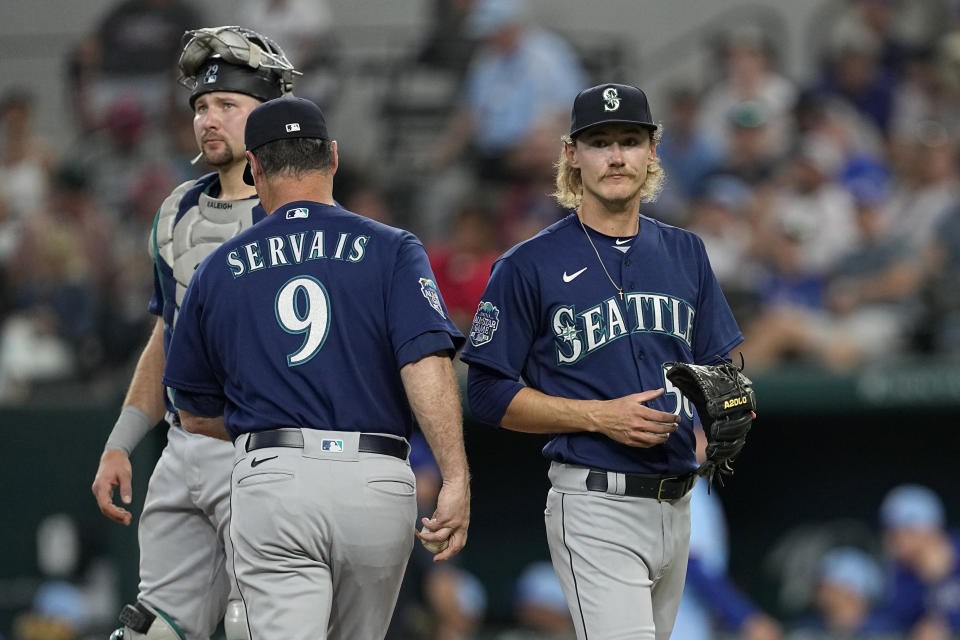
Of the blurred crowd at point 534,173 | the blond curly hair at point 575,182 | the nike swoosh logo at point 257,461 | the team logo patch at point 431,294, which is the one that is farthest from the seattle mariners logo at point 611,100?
the blurred crowd at point 534,173

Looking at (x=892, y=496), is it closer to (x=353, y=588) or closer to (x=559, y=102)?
(x=559, y=102)

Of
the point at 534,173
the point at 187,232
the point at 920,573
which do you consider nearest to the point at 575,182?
the point at 187,232

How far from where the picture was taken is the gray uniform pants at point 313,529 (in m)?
3.61

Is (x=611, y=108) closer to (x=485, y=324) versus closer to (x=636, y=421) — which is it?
(x=485, y=324)

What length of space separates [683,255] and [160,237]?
1.60 m

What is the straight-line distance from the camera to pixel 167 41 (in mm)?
11758

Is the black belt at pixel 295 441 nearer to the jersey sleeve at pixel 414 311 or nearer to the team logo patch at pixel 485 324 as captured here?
the jersey sleeve at pixel 414 311

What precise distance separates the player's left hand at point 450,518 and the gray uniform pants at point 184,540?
92cm

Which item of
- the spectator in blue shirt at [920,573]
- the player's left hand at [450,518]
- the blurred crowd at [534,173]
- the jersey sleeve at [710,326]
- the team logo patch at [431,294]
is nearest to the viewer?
the player's left hand at [450,518]

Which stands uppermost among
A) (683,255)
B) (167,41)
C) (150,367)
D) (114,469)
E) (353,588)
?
(167,41)

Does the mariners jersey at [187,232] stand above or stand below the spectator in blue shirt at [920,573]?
above

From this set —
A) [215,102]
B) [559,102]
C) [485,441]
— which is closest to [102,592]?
[485,441]

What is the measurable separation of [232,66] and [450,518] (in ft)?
5.42

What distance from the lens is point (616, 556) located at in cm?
396
